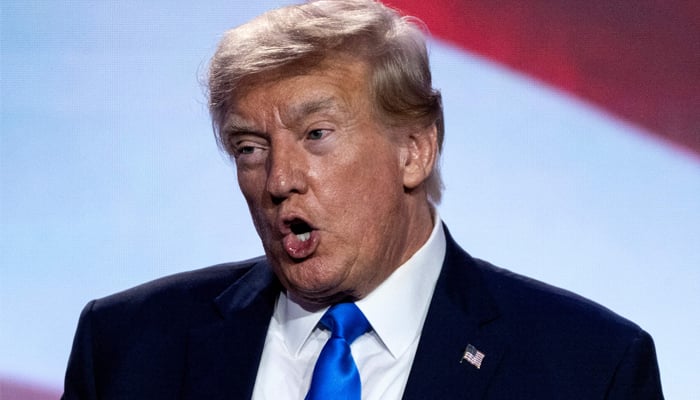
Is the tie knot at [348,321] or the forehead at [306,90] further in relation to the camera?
the tie knot at [348,321]

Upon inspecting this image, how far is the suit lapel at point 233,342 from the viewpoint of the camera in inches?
90.6

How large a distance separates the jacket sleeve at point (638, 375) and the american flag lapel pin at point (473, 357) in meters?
0.23

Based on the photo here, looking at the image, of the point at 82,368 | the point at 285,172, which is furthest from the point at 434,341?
the point at 82,368

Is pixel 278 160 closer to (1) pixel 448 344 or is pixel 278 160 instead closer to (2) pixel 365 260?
(2) pixel 365 260

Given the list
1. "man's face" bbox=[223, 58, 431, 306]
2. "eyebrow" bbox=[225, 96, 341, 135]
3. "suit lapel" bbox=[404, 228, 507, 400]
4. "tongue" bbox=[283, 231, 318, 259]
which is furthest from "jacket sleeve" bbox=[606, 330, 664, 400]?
"eyebrow" bbox=[225, 96, 341, 135]

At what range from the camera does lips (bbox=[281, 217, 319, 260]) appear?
85.8 inches

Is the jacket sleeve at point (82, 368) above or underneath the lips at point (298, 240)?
underneath

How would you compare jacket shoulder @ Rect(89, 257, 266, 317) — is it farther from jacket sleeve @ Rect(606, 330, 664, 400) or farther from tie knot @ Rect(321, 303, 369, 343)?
jacket sleeve @ Rect(606, 330, 664, 400)

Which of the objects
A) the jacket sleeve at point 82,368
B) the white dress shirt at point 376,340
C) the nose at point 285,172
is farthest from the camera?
the jacket sleeve at point 82,368

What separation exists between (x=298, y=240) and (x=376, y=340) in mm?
265

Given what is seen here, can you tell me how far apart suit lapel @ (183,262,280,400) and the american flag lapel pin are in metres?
0.39

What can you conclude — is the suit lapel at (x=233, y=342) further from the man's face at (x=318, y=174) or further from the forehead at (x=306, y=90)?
the forehead at (x=306, y=90)

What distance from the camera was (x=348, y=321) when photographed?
2.30m

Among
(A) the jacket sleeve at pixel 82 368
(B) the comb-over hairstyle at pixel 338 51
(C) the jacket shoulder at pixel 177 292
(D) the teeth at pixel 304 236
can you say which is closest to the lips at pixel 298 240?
(D) the teeth at pixel 304 236
